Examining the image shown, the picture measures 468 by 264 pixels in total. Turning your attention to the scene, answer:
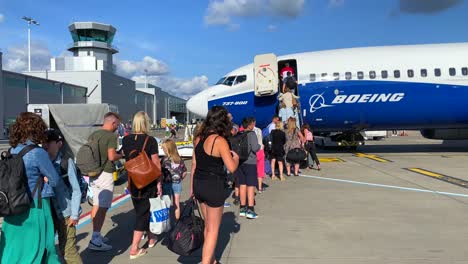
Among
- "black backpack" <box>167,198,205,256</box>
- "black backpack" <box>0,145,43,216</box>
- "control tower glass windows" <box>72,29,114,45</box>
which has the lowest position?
"black backpack" <box>167,198,205,256</box>

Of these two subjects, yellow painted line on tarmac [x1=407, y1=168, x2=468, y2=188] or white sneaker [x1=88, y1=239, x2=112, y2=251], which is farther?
yellow painted line on tarmac [x1=407, y1=168, x2=468, y2=188]

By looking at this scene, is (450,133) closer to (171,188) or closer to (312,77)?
(312,77)

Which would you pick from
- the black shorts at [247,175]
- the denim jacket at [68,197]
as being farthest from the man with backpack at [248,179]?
the denim jacket at [68,197]

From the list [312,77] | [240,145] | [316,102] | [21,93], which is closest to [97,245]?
[240,145]

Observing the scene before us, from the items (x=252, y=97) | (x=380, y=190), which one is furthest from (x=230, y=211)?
Answer: (x=252, y=97)

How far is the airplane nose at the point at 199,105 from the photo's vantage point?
1670cm

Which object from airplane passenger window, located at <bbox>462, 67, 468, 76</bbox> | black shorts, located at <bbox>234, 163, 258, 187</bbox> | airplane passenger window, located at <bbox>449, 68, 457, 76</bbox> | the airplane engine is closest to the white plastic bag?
black shorts, located at <bbox>234, 163, 258, 187</bbox>

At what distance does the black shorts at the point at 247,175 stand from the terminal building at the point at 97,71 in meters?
65.9

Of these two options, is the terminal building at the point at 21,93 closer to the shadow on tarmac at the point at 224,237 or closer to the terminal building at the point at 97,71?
the terminal building at the point at 97,71

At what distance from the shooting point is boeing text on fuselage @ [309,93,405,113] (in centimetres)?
1612

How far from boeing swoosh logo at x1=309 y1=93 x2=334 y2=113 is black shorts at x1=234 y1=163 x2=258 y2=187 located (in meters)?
9.33

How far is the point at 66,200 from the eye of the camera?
12.7 feet

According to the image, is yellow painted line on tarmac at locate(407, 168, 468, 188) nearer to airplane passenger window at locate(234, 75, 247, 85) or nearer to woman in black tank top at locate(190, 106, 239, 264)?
airplane passenger window at locate(234, 75, 247, 85)

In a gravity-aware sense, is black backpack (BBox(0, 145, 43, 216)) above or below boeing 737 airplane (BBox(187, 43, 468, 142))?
below
